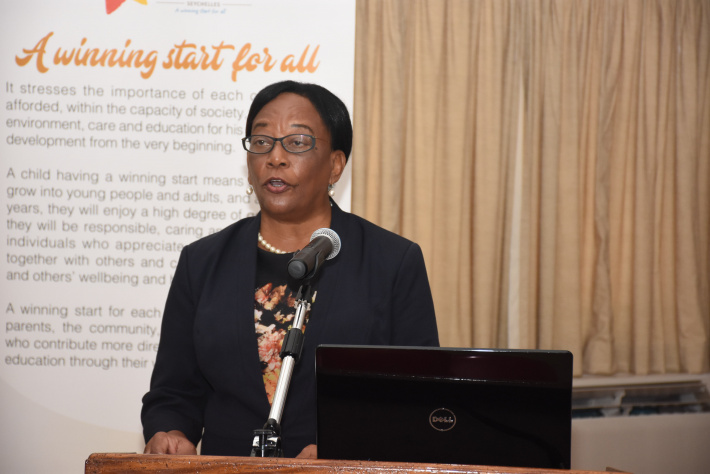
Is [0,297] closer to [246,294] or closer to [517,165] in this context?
[246,294]

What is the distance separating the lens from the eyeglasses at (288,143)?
197 centimetres

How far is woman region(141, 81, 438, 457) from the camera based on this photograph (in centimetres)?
183

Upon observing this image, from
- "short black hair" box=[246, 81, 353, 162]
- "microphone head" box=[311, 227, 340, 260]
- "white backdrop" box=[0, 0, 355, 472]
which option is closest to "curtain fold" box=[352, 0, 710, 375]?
"white backdrop" box=[0, 0, 355, 472]

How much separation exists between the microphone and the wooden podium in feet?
1.20

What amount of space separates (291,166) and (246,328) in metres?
0.50

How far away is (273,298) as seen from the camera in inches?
76.0

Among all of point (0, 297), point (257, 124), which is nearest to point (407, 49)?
point (257, 124)

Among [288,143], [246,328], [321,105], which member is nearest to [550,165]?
[321,105]

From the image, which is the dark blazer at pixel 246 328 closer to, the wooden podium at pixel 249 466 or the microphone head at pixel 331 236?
the microphone head at pixel 331 236

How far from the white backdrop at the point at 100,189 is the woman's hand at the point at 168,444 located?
1.49m

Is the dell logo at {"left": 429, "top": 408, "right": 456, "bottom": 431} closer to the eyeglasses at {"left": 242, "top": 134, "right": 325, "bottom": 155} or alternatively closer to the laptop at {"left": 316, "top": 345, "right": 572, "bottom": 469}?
the laptop at {"left": 316, "top": 345, "right": 572, "bottom": 469}

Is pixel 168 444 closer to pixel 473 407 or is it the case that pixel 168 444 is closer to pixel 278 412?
pixel 278 412

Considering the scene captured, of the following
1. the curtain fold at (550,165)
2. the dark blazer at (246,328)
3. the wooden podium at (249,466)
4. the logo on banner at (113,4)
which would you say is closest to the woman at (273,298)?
the dark blazer at (246,328)

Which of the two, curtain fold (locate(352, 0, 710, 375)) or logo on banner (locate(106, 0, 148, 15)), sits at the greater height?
logo on banner (locate(106, 0, 148, 15))
